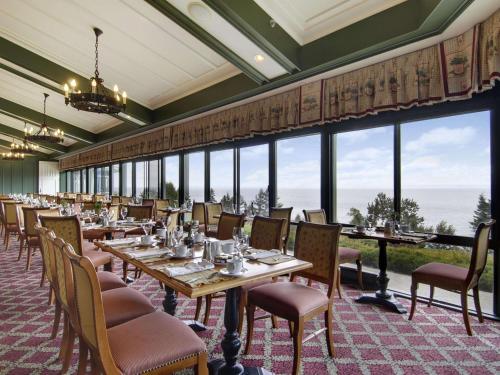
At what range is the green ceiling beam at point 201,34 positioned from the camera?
3.28 metres

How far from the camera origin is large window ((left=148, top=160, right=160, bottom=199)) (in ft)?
29.0

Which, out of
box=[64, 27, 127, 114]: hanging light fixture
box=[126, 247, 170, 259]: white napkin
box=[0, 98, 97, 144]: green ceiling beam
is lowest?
A: box=[126, 247, 170, 259]: white napkin

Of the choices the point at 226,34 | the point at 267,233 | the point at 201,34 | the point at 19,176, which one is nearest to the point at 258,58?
the point at 226,34

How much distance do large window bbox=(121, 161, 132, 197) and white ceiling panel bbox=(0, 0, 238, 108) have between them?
4854 millimetres

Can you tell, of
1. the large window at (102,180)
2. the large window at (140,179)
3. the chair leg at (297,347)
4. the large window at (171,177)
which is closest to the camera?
the chair leg at (297,347)

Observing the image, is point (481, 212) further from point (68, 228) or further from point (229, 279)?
point (68, 228)

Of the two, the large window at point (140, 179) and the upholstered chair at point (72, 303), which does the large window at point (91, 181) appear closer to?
the large window at point (140, 179)

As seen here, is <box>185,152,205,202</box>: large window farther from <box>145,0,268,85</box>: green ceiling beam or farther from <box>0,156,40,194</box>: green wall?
<box>0,156,40,194</box>: green wall

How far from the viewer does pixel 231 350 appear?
1.98 m

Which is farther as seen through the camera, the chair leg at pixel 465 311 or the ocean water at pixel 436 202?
the ocean water at pixel 436 202

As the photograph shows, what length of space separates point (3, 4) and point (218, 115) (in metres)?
3.48

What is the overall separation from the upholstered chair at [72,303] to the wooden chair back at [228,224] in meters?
1.24

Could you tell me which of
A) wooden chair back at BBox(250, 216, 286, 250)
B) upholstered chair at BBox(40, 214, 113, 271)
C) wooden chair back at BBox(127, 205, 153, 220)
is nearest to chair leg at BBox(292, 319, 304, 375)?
wooden chair back at BBox(250, 216, 286, 250)

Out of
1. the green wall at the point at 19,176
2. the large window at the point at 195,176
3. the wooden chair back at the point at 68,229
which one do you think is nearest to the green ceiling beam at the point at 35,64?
the large window at the point at 195,176
